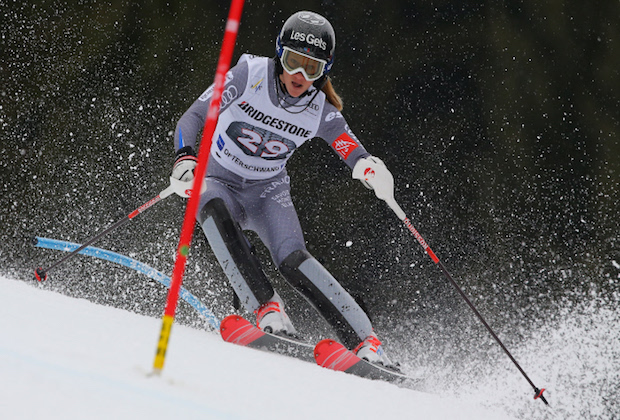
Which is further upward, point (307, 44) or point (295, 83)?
point (307, 44)

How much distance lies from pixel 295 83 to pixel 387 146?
6.59 feet

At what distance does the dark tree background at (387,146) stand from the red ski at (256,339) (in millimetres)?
2285

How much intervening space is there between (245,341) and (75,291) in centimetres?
303

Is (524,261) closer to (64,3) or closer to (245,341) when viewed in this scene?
(245,341)

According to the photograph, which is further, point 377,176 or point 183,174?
point 377,176

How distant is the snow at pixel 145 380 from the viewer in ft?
3.50

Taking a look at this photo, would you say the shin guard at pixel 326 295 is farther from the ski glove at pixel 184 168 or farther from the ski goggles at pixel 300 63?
the ski goggles at pixel 300 63

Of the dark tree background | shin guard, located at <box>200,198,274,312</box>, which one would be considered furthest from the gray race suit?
the dark tree background

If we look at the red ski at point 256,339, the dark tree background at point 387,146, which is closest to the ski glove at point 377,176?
the red ski at point 256,339

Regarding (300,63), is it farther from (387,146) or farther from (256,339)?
(387,146)

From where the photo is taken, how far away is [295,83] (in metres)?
2.66

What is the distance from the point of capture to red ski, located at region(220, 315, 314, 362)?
7.79 ft

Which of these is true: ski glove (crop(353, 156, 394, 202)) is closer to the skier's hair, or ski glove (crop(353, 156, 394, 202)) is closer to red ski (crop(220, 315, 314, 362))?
the skier's hair

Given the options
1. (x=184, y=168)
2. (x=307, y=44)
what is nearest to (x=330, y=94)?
(x=307, y=44)
